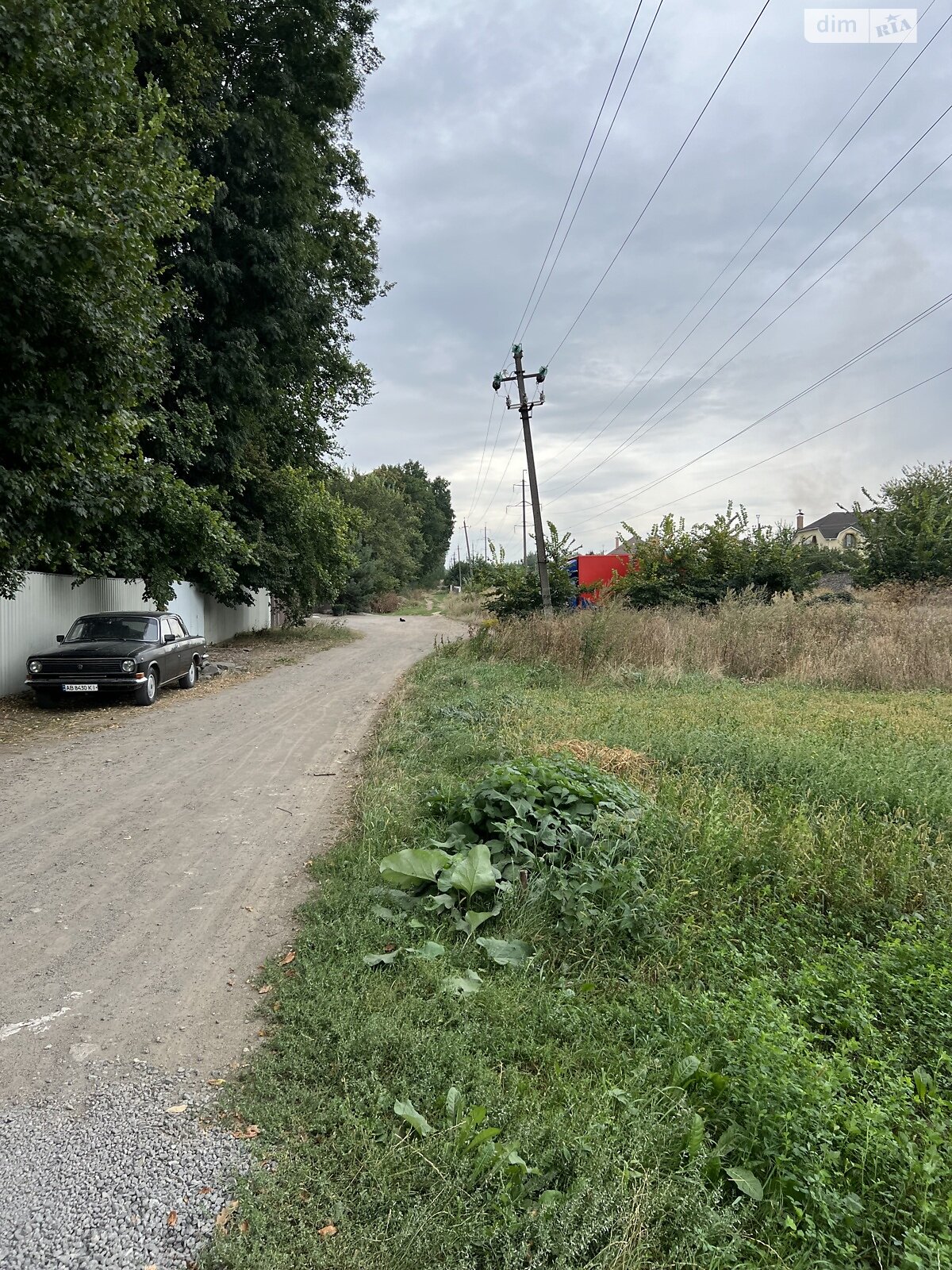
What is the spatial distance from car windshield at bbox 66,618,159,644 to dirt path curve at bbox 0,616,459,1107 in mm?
2866

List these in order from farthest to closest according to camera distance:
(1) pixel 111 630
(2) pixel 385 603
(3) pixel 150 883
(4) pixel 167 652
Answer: (2) pixel 385 603 → (4) pixel 167 652 → (1) pixel 111 630 → (3) pixel 150 883

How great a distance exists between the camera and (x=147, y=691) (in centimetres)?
1182

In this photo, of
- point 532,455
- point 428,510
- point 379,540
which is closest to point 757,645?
point 532,455

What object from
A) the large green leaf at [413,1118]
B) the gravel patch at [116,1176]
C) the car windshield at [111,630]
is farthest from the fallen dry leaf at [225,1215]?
the car windshield at [111,630]

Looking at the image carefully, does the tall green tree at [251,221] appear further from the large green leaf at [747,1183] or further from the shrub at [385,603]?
the shrub at [385,603]

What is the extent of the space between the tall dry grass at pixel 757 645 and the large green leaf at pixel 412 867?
896 centimetres

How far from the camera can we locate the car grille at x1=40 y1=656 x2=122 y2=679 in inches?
436

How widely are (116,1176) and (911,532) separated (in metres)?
30.5

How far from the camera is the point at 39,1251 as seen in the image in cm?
213

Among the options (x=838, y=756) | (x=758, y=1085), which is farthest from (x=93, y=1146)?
(x=838, y=756)

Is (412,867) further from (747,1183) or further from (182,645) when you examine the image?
(182,645)

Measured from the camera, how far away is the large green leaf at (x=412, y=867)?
4.47m

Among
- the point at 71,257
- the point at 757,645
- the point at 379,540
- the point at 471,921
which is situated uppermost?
the point at 379,540

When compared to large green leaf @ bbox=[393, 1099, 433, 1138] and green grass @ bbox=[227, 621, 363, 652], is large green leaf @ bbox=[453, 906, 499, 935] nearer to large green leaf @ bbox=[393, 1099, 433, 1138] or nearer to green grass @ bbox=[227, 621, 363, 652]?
large green leaf @ bbox=[393, 1099, 433, 1138]
